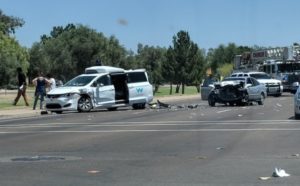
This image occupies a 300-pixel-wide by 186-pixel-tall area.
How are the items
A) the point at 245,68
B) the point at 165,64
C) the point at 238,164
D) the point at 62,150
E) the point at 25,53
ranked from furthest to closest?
the point at 25,53 < the point at 165,64 < the point at 245,68 < the point at 62,150 < the point at 238,164

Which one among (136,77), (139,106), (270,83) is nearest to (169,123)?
(136,77)

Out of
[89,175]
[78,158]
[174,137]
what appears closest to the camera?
[89,175]

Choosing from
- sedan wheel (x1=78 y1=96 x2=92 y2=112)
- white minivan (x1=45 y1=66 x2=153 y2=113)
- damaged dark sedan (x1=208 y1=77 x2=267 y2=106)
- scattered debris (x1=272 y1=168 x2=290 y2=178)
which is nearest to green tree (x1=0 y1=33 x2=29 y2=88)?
white minivan (x1=45 y1=66 x2=153 y2=113)

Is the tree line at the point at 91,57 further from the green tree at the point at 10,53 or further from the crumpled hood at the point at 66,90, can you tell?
the crumpled hood at the point at 66,90

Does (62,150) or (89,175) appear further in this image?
(62,150)

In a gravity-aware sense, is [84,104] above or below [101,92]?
below

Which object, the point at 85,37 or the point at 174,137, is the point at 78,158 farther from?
the point at 85,37

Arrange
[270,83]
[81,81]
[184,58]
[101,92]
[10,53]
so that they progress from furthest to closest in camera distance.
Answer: [10,53] → [184,58] → [270,83] → [81,81] → [101,92]

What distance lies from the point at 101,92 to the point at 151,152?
1732 centimetres

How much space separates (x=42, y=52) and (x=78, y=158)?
82.7 meters

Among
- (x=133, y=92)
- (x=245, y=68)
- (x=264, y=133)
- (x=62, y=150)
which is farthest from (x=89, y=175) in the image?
(x=245, y=68)

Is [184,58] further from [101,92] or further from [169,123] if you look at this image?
[169,123]

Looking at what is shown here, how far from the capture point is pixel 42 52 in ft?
311

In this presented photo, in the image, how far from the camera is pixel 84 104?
101 feet
